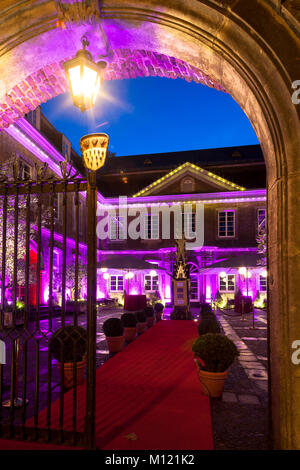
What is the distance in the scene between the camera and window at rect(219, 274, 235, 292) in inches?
950

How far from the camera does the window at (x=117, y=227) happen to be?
26.8 metres

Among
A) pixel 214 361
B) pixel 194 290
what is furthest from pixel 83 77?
pixel 194 290

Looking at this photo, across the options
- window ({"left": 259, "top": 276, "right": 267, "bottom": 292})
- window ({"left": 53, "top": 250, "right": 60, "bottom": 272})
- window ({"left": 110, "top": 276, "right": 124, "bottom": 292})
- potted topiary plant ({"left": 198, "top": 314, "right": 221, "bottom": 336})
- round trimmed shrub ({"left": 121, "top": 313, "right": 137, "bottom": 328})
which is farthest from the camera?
window ({"left": 110, "top": 276, "right": 124, "bottom": 292})

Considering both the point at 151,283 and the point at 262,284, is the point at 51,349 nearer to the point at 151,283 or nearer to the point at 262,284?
the point at 151,283

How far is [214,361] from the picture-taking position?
5391 millimetres

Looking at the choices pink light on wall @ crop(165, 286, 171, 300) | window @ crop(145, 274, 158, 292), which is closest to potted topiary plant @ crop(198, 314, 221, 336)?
pink light on wall @ crop(165, 286, 171, 300)

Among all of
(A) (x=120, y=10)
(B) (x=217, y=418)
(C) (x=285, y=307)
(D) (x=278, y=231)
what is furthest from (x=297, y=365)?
(A) (x=120, y=10)

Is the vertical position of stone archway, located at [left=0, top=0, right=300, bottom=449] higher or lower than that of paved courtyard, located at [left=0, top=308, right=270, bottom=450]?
higher

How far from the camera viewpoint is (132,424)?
410 centimetres

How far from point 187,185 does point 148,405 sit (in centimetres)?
2226

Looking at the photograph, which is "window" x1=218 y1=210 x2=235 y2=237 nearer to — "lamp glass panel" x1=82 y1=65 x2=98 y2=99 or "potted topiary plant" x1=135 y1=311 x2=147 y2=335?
"potted topiary plant" x1=135 y1=311 x2=147 y2=335

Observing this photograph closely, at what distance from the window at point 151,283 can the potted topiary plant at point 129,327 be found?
15.0 m

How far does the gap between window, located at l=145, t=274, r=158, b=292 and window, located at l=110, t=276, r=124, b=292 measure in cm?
199

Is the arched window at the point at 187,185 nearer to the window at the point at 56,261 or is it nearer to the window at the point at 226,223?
the window at the point at 226,223
